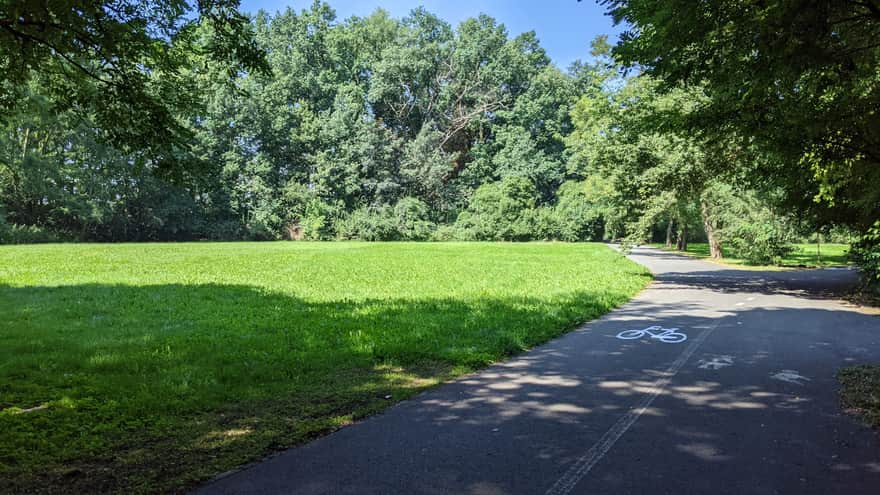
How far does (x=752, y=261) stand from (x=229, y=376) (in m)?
22.2

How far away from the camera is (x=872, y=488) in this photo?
329 centimetres

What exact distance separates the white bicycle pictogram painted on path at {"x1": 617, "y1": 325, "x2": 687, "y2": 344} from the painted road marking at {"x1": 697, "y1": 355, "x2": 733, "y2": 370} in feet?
3.05

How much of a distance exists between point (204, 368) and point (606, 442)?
176 inches

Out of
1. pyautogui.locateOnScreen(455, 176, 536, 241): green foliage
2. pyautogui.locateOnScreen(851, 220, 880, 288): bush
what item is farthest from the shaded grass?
pyautogui.locateOnScreen(455, 176, 536, 241): green foliage

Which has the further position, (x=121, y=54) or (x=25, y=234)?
(x=25, y=234)

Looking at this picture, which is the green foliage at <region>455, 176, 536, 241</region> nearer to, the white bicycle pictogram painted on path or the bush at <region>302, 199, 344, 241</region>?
the bush at <region>302, 199, 344, 241</region>

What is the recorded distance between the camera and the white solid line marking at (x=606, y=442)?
3.33 meters

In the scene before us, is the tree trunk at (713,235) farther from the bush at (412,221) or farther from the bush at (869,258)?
the bush at (412,221)

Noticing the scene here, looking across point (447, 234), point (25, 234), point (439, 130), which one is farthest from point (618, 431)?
point (439, 130)

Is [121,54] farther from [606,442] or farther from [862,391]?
[862,391]

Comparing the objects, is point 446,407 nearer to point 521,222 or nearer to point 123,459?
point 123,459

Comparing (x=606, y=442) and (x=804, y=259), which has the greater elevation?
(x=804, y=259)

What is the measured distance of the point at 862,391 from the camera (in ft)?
17.2

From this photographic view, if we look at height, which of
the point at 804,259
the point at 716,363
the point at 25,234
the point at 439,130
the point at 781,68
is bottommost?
the point at 716,363
